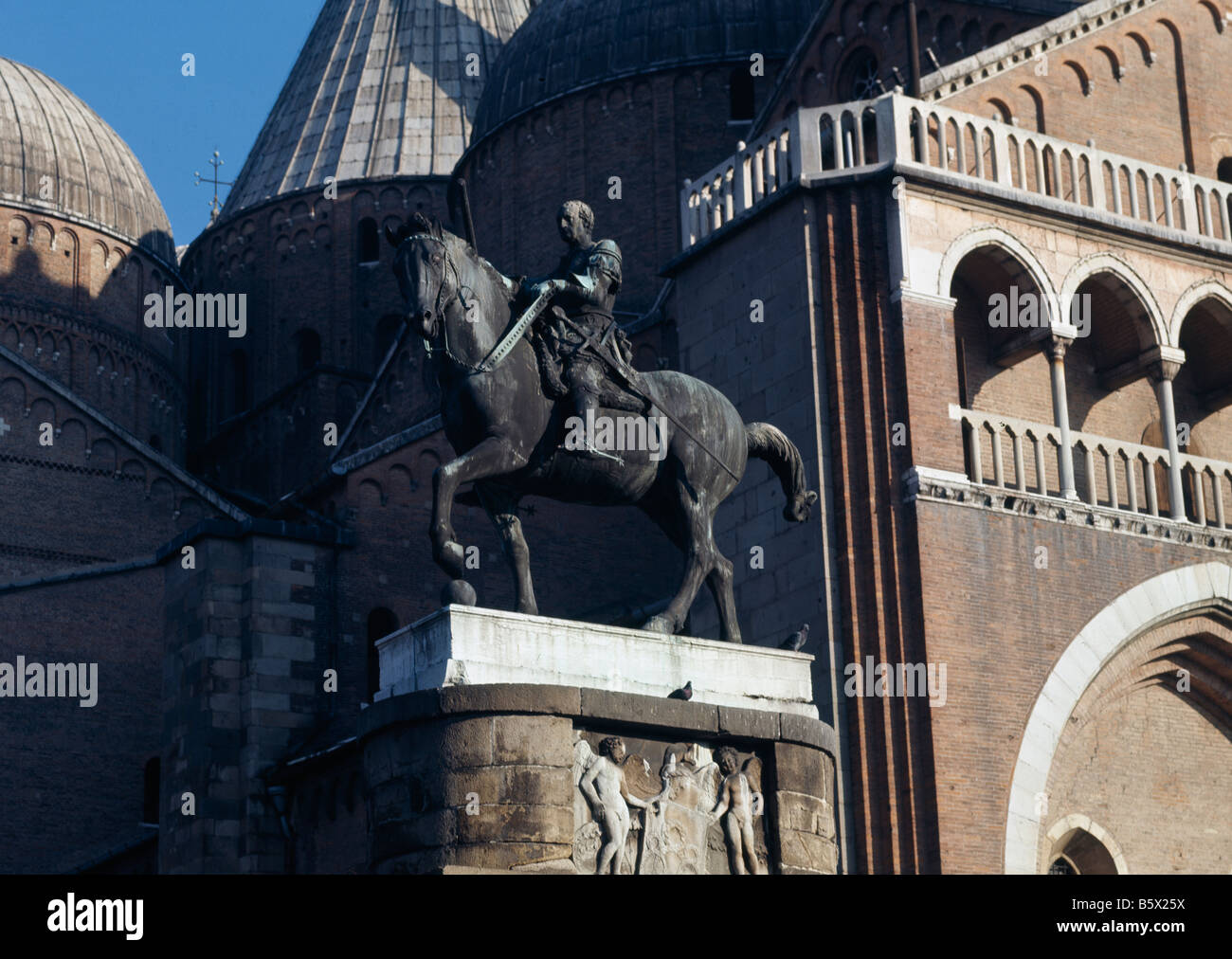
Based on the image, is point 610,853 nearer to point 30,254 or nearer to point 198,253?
point 30,254

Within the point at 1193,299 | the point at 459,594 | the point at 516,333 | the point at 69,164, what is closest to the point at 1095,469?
the point at 1193,299

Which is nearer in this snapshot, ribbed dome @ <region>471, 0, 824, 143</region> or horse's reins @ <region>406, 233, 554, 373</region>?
horse's reins @ <region>406, 233, 554, 373</region>

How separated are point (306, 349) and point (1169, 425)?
74.9 feet

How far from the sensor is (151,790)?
2970 cm

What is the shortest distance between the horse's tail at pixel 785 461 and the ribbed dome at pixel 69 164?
89.0ft

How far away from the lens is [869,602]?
2072 centimetres

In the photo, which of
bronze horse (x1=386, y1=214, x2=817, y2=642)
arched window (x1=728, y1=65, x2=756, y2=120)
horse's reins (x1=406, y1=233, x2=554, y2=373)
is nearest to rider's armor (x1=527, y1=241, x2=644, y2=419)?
bronze horse (x1=386, y1=214, x2=817, y2=642)

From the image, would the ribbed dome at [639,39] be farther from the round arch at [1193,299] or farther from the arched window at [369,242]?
the round arch at [1193,299]

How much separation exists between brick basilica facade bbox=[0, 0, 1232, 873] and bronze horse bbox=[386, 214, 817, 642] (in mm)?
2148

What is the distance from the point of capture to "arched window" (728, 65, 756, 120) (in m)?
33.6

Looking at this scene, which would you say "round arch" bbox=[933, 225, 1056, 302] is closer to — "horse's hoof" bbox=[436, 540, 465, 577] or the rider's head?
the rider's head

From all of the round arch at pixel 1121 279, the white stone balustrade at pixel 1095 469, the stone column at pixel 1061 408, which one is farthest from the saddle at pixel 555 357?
the round arch at pixel 1121 279

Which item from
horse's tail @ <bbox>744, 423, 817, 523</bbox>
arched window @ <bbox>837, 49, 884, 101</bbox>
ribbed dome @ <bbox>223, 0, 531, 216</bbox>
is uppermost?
Result: ribbed dome @ <bbox>223, 0, 531, 216</bbox>
